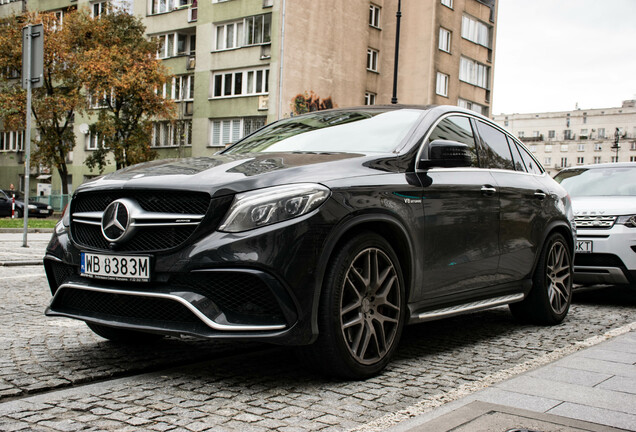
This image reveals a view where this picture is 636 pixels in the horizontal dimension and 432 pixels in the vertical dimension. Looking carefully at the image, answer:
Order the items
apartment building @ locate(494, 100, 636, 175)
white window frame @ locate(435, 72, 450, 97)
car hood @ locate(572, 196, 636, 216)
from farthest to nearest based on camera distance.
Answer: apartment building @ locate(494, 100, 636, 175)
white window frame @ locate(435, 72, 450, 97)
car hood @ locate(572, 196, 636, 216)

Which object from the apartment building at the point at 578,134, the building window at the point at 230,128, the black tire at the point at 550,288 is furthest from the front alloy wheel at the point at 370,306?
the apartment building at the point at 578,134

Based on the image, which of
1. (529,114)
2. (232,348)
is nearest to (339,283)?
(232,348)

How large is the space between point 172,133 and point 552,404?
38846mm

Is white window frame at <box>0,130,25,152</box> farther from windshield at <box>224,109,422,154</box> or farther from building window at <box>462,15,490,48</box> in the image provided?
windshield at <box>224,109,422,154</box>

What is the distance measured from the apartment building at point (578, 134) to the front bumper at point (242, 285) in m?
115

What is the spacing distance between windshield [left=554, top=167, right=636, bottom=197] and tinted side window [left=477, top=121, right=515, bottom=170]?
3.33m

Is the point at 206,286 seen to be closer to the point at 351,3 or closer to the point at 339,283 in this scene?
the point at 339,283

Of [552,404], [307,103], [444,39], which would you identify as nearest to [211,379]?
[552,404]

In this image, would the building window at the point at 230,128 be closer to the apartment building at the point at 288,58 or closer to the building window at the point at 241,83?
the apartment building at the point at 288,58

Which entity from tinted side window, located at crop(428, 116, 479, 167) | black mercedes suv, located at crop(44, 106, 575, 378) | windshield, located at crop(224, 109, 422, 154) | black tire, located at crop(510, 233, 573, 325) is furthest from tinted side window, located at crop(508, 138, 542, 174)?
windshield, located at crop(224, 109, 422, 154)

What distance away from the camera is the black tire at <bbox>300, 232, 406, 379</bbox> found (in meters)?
3.89

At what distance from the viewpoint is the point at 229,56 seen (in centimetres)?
3806

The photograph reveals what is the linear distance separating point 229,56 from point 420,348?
113ft

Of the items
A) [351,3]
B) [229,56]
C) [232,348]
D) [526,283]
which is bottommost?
[232,348]
